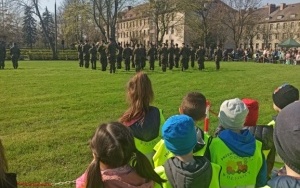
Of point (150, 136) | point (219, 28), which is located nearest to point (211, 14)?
point (219, 28)

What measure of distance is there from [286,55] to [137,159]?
44.7 metres

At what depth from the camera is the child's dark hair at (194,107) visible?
3889 mm

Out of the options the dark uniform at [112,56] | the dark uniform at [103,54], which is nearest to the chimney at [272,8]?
the dark uniform at [103,54]

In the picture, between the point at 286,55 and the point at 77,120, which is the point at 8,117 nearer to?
the point at 77,120

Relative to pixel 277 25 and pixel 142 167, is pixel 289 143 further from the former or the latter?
pixel 277 25

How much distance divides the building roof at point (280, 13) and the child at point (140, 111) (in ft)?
278

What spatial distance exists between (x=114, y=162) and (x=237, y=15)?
6836cm

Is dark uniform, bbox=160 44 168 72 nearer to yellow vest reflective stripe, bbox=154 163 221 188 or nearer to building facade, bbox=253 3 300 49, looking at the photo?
yellow vest reflective stripe, bbox=154 163 221 188

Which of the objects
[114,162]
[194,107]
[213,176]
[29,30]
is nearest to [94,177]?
[114,162]

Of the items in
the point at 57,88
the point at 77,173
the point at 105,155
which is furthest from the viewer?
the point at 57,88

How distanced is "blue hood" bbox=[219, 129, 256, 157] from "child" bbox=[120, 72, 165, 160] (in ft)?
3.49

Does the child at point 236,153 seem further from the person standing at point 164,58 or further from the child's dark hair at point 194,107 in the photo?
the person standing at point 164,58

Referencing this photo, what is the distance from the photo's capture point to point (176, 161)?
2.84 m

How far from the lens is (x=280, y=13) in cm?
9006
